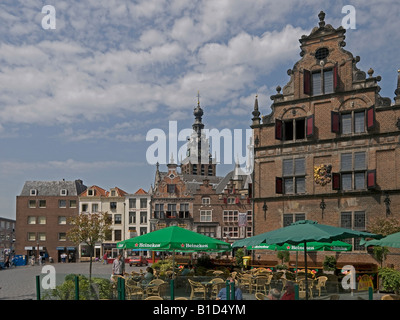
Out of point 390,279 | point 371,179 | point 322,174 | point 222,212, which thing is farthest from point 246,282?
point 222,212

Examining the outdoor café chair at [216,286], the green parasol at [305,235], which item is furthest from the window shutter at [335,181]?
the outdoor café chair at [216,286]

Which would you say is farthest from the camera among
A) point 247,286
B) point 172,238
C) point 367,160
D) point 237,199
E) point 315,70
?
point 237,199

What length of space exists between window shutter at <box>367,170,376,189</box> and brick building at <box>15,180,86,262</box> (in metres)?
51.2

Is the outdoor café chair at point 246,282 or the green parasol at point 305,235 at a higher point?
the green parasol at point 305,235

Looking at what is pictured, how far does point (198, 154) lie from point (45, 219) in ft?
187

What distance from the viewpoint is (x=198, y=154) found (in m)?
123

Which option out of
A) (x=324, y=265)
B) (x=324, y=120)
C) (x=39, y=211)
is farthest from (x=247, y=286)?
(x=39, y=211)

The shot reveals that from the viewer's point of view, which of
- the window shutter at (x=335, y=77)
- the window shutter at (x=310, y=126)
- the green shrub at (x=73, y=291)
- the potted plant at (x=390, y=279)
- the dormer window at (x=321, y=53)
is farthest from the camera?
the dormer window at (x=321, y=53)

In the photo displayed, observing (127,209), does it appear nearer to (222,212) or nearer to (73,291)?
(222,212)

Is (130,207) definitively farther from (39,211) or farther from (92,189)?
(39,211)

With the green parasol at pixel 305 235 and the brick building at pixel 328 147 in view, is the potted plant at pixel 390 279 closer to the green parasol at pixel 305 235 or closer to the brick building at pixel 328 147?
the green parasol at pixel 305 235

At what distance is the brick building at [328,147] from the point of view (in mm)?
28031

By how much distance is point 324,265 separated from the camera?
87.6ft
